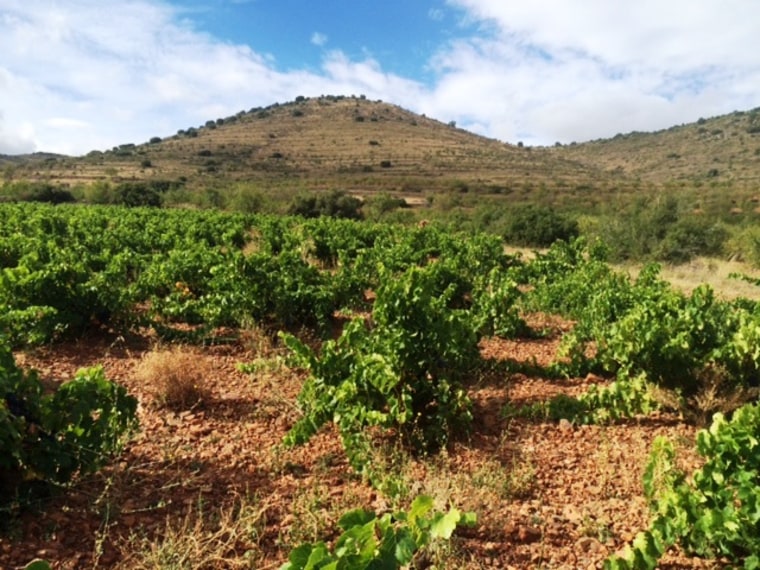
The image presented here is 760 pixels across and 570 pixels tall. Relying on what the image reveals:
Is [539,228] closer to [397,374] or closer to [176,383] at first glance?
[397,374]

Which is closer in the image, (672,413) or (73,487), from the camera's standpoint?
(73,487)

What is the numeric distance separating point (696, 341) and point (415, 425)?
111 inches

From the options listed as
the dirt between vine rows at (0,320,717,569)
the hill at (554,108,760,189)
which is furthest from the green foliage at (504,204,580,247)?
the hill at (554,108,760,189)

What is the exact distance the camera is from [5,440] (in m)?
2.80

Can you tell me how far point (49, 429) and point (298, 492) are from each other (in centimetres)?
161

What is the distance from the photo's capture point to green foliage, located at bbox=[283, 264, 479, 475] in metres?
3.98

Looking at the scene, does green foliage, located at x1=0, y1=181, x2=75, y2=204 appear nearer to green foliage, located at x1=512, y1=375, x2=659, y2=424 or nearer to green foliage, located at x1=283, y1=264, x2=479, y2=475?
green foliage, located at x1=283, y1=264, x2=479, y2=475

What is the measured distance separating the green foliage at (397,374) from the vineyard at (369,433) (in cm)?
2

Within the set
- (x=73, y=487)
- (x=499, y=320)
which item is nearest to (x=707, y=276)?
(x=499, y=320)

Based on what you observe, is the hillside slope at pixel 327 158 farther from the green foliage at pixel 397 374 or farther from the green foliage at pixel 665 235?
the green foliage at pixel 397 374

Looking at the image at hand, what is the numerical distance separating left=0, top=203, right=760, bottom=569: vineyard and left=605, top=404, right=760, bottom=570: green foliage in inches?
0.5

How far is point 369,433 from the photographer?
4277mm

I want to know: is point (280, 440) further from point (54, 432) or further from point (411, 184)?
point (411, 184)

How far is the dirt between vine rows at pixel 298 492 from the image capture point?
2.86 m
